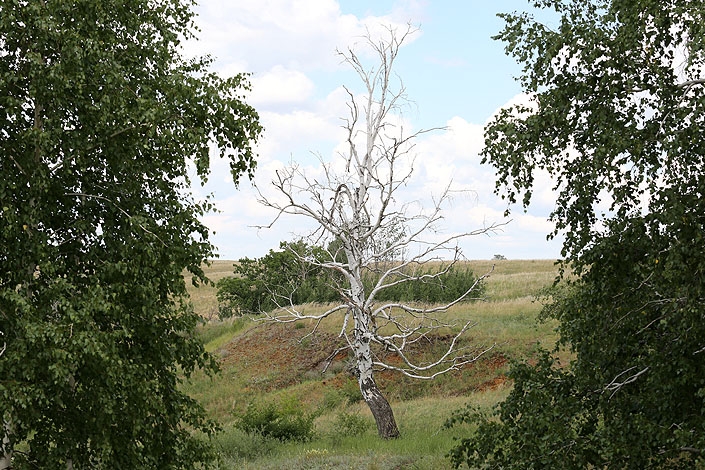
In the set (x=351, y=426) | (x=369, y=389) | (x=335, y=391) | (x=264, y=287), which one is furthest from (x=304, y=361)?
(x=369, y=389)

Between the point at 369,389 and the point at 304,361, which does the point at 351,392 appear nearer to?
the point at 304,361

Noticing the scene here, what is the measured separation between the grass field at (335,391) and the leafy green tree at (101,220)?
274 cm

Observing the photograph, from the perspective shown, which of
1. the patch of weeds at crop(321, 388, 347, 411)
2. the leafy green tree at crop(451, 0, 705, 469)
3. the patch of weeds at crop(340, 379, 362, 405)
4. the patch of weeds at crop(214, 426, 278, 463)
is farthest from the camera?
the patch of weeds at crop(340, 379, 362, 405)

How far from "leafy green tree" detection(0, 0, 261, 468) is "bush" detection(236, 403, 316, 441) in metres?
11.7

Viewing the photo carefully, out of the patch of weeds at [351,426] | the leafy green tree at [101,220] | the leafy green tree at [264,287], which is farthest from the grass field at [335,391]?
the leafy green tree at [101,220]

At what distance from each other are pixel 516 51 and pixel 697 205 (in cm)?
330

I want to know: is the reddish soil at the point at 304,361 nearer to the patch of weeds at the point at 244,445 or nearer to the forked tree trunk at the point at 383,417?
the patch of weeds at the point at 244,445

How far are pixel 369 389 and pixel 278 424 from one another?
3.20 meters

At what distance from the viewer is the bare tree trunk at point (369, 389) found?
68.1 feet

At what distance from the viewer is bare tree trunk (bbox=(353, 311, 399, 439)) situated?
20.8m

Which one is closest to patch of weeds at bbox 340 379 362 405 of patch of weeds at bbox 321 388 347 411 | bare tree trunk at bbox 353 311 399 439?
patch of weeds at bbox 321 388 347 411

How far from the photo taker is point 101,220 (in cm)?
1025

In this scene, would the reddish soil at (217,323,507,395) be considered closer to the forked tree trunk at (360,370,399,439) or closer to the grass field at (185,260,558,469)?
the grass field at (185,260,558,469)

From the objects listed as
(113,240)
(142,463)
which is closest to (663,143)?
(113,240)
